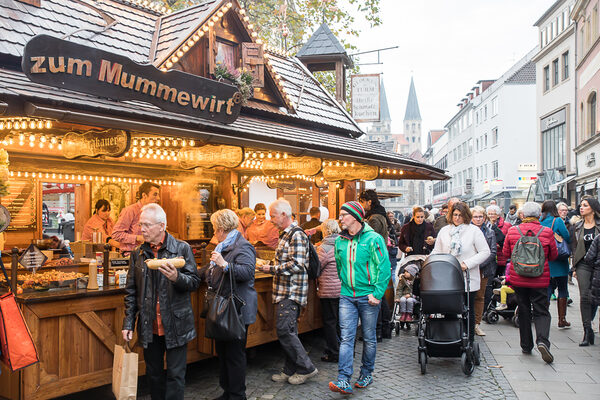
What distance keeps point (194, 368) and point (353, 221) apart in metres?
2.95

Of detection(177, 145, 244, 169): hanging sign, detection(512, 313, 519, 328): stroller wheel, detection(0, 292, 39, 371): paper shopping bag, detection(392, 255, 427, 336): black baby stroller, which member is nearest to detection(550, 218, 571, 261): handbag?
detection(512, 313, 519, 328): stroller wheel

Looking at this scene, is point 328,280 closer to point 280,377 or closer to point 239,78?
point 280,377

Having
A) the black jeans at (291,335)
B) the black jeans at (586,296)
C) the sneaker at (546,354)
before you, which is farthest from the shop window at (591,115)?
the black jeans at (291,335)

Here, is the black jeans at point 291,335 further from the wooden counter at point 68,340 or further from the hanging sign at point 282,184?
the hanging sign at point 282,184

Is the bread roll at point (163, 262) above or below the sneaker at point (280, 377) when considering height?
above

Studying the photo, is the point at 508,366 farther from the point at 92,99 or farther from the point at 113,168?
the point at 113,168

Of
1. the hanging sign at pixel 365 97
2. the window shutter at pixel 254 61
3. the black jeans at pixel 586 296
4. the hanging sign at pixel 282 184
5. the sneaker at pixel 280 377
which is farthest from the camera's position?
the hanging sign at pixel 365 97

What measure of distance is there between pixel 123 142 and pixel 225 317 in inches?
109

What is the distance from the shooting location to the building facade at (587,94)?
24.7m

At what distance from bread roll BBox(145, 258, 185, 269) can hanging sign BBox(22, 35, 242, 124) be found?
2.75 metres

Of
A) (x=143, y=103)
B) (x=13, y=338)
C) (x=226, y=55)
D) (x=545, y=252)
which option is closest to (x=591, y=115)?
(x=226, y=55)

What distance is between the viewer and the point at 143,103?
7.75 meters

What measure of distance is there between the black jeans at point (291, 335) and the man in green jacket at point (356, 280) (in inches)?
22.9

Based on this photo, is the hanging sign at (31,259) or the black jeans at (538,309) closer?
the hanging sign at (31,259)
